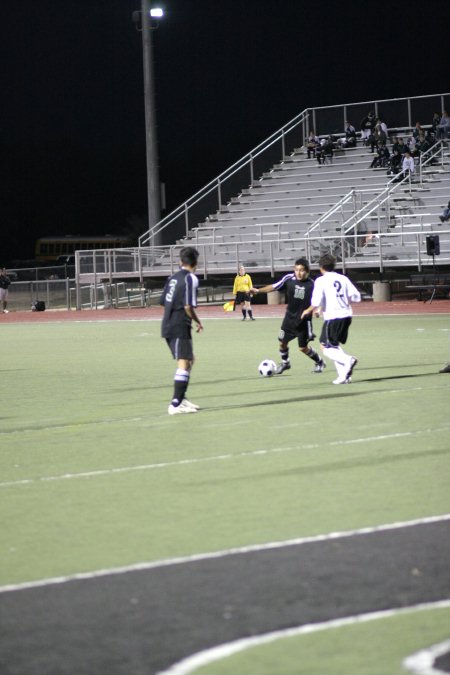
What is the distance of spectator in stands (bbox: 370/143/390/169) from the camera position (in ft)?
164

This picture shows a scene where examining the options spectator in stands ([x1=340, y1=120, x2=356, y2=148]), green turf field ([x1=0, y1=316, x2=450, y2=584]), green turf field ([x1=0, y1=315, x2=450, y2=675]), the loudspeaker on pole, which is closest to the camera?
green turf field ([x1=0, y1=315, x2=450, y2=675])

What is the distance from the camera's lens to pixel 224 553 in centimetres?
662

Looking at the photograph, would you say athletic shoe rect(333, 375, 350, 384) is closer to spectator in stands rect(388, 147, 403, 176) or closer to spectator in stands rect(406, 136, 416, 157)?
spectator in stands rect(388, 147, 403, 176)

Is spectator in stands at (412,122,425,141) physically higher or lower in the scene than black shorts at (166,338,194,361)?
higher

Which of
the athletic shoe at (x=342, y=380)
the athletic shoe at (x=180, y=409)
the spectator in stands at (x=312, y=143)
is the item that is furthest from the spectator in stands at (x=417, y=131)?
the athletic shoe at (x=180, y=409)

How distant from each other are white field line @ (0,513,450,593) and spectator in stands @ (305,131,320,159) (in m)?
47.4

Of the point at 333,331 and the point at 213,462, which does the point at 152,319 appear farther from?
the point at 213,462

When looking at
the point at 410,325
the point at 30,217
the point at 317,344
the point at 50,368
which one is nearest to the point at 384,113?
the point at 410,325

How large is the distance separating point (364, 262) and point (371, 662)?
125ft

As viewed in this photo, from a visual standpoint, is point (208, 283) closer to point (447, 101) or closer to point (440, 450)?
point (447, 101)

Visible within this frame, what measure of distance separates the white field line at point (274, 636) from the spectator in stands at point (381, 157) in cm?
4555

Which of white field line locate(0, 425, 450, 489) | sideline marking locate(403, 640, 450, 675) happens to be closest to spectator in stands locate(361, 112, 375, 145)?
white field line locate(0, 425, 450, 489)

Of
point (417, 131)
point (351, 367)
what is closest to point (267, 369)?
point (351, 367)

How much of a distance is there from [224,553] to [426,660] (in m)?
2.06
